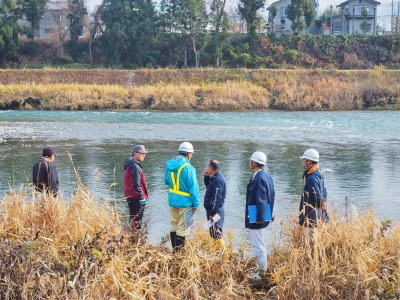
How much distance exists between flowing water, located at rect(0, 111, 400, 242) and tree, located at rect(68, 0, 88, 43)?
27238 mm

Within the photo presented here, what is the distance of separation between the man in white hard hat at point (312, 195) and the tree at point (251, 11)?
54.2 metres

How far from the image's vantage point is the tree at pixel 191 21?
56.6 meters

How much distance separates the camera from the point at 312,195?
24.9ft

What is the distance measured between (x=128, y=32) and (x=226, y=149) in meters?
38.3

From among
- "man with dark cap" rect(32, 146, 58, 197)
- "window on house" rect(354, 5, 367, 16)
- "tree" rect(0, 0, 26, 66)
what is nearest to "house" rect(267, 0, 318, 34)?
"window on house" rect(354, 5, 367, 16)

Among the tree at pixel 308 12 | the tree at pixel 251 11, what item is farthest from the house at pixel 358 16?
the tree at pixel 251 11

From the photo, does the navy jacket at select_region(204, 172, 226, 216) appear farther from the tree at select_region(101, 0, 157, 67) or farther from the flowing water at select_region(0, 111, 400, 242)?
the tree at select_region(101, 0, 157, 67)

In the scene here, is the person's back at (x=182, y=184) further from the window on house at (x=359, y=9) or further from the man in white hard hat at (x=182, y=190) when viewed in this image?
the window on house at (x=359, y=9)

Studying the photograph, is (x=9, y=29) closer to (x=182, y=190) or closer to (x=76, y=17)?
(x=76, y=17)

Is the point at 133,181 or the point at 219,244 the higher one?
the point at 133,181

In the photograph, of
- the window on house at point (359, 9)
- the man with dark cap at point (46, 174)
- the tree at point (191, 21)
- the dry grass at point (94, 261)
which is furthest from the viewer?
the window on house at point (359, 9)

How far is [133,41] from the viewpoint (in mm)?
57062

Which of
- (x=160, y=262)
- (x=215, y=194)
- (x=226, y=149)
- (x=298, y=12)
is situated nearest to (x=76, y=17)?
(x=298, y=12)

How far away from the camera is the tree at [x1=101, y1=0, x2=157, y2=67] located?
185ft
